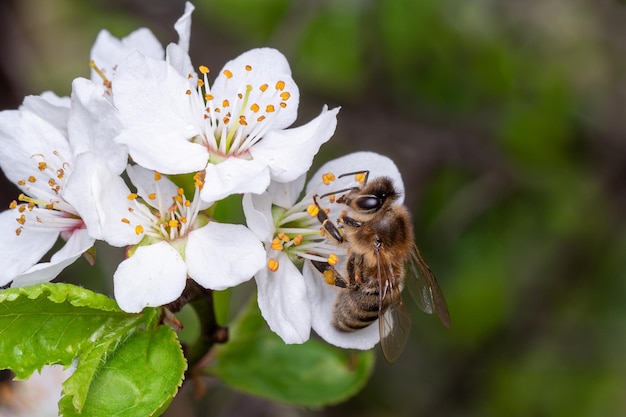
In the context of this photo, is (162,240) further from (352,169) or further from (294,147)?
(352,169)

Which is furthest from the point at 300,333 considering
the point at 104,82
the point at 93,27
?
the point at 93,27

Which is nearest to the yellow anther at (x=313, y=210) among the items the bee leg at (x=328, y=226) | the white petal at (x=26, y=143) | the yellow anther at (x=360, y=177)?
the bee leg at (x=328, y=226)

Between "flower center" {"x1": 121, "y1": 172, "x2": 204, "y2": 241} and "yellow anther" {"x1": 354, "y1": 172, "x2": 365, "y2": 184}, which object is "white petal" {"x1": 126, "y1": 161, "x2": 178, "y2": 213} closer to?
"flower center" {"x1": 121, "y1": 172, "x2": 204, "y2": 241}

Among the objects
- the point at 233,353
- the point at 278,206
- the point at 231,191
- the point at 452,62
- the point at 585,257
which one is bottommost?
the point at 585,257

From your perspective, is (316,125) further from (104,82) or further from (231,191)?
(104,82)

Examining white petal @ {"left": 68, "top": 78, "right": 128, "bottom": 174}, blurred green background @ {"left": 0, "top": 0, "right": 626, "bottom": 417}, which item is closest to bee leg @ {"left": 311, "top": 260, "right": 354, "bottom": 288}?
white petal @ {"left": 68, "top": 78, "right": 128, "bottom": 174}

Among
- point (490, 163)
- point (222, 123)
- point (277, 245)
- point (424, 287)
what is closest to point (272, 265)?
point (277, 245)
